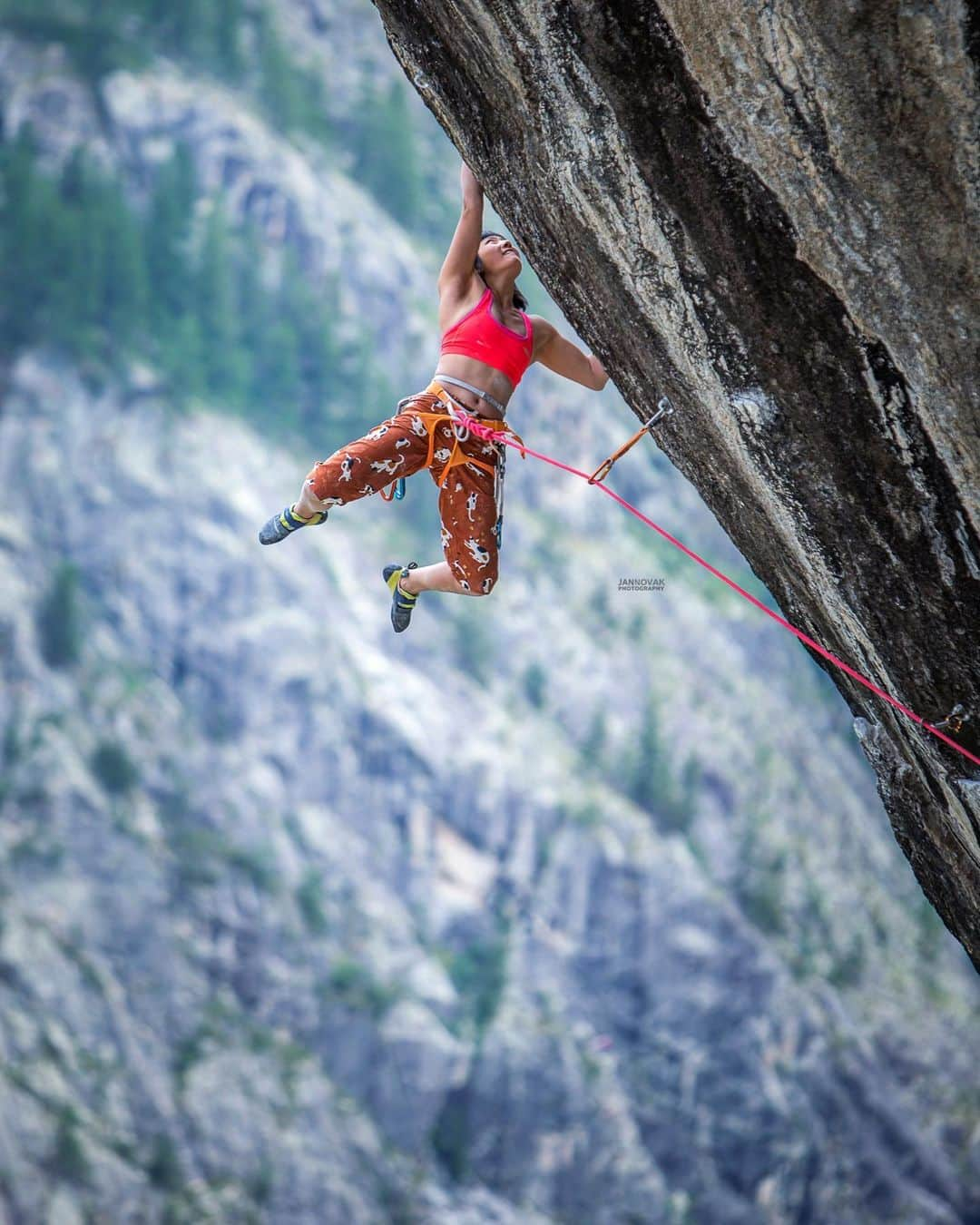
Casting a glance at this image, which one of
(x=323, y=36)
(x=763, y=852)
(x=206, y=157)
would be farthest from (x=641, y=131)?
(x=323, y=36)

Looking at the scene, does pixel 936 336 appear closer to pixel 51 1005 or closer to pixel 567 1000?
pixel 51 1005

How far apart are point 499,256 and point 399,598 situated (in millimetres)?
1977

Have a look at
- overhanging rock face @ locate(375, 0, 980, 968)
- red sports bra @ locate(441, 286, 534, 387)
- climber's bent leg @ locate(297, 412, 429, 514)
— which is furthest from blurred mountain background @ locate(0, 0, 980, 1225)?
overhanging rock face @ locate(375, 0, 980, 968)

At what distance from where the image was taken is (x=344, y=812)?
5178 centimetres

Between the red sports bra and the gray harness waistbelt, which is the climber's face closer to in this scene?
the red sports bra

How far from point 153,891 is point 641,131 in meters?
46.1

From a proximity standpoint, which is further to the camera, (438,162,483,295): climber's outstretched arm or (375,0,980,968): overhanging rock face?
(438,162,483,295): climber's outstretched arm

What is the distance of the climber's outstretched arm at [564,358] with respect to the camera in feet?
20.9

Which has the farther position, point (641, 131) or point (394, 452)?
point (394, 452)

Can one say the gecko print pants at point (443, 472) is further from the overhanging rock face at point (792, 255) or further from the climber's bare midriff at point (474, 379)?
the overhanging rock face at point (792, 255)

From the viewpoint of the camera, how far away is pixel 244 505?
5456 cm

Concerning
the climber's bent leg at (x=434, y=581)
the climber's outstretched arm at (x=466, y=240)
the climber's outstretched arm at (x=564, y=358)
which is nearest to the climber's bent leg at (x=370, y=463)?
the climber's bent leg at (x=434, y=581)

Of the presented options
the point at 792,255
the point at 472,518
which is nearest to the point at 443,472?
the point at 472,518

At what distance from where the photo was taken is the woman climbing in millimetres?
6129
